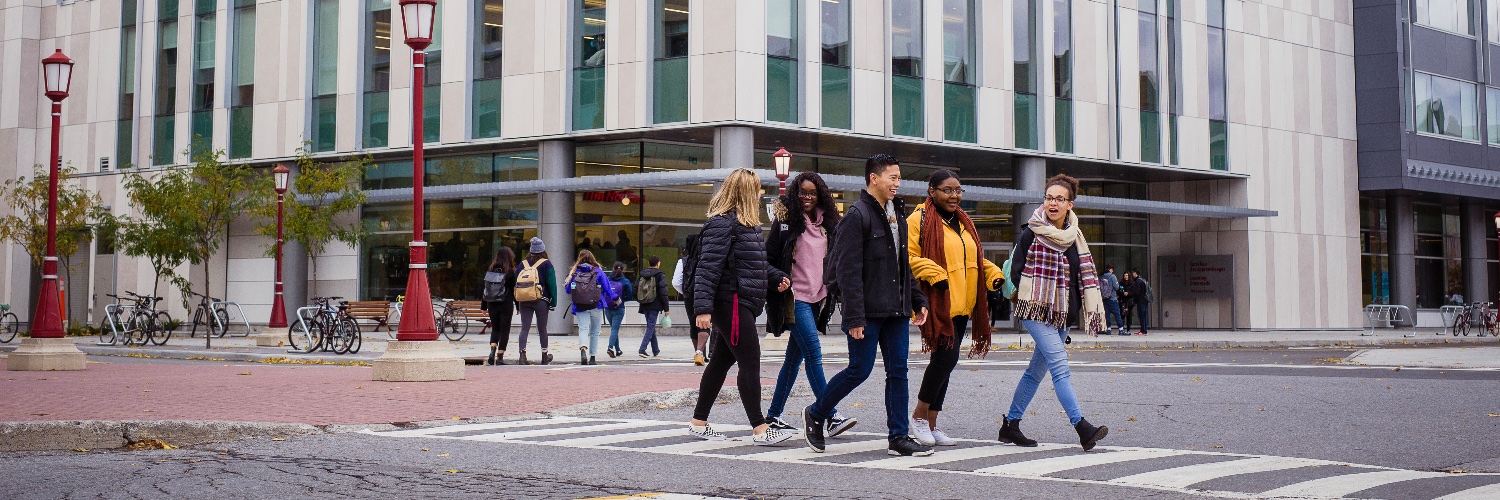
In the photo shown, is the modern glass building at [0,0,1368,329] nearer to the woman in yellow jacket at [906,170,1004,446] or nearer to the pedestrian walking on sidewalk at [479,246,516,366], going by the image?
the pedestrian walking on sidewalk at [479,246,516,366]

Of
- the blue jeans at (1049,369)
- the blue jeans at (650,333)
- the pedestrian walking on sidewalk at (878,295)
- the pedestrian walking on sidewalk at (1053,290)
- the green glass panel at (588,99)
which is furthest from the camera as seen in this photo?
the green glass panel at (588,99)

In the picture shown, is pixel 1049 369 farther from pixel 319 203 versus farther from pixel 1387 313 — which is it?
pixel 1387 313

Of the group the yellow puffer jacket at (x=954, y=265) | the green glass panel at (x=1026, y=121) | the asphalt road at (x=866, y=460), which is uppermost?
the green glass panel at (x=1026, y=121)

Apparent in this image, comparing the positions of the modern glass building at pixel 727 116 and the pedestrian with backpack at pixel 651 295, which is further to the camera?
the modern glass building at pixel 727 116

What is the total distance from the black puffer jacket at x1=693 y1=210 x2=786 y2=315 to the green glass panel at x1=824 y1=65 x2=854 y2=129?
72.2ft

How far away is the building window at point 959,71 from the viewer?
107ft

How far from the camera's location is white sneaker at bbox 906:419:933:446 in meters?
8.59

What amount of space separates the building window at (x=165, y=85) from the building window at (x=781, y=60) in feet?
55.5

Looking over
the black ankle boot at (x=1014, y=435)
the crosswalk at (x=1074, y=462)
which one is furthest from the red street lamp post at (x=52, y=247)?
the black ankle boot at (x=1014, y=435)

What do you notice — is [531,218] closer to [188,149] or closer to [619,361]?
[188,149]

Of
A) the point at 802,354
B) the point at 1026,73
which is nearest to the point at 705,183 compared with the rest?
the point at 1026,73

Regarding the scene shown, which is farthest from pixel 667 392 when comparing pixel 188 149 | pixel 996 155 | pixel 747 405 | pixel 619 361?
pixel 188 149

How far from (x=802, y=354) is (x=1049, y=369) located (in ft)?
5.01

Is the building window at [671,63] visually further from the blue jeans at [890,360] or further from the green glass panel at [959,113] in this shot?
the blue jeans at [890,360]
